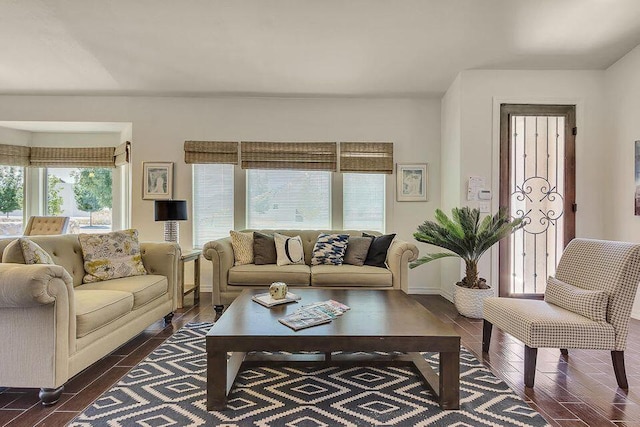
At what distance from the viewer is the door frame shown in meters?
3.98

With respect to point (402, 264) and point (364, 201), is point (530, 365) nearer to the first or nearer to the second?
point (402, 264)

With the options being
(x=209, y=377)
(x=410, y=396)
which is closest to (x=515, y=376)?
(x=410, y=396)

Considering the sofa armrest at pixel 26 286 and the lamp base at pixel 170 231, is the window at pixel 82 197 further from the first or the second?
the sofa armrest at pixel 26 286

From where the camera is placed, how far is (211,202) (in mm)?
4676

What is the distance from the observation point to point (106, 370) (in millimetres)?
2303

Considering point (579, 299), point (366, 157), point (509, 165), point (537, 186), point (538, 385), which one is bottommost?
point (538, 385)

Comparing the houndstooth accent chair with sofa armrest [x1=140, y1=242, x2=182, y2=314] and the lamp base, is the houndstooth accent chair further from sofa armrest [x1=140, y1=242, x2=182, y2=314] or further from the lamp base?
the lamp base

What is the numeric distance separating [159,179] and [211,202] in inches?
28.5

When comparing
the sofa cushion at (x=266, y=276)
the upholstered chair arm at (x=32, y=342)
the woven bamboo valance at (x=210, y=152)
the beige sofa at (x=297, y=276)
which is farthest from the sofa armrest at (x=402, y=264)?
the upholstered chair arm at (x=32, y=342)

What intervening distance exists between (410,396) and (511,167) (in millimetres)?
3043

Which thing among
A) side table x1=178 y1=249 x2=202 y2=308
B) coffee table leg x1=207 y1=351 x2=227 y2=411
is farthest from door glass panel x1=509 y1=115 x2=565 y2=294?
side table x1=178 y1=249 x2=202 y2=308

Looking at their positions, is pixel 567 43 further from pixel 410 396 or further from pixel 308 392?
pixel 308 392

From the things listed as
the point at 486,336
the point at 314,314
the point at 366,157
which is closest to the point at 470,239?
the point at 486,336

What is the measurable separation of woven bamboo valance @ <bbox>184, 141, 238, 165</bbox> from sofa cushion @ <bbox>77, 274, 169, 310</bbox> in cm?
190
